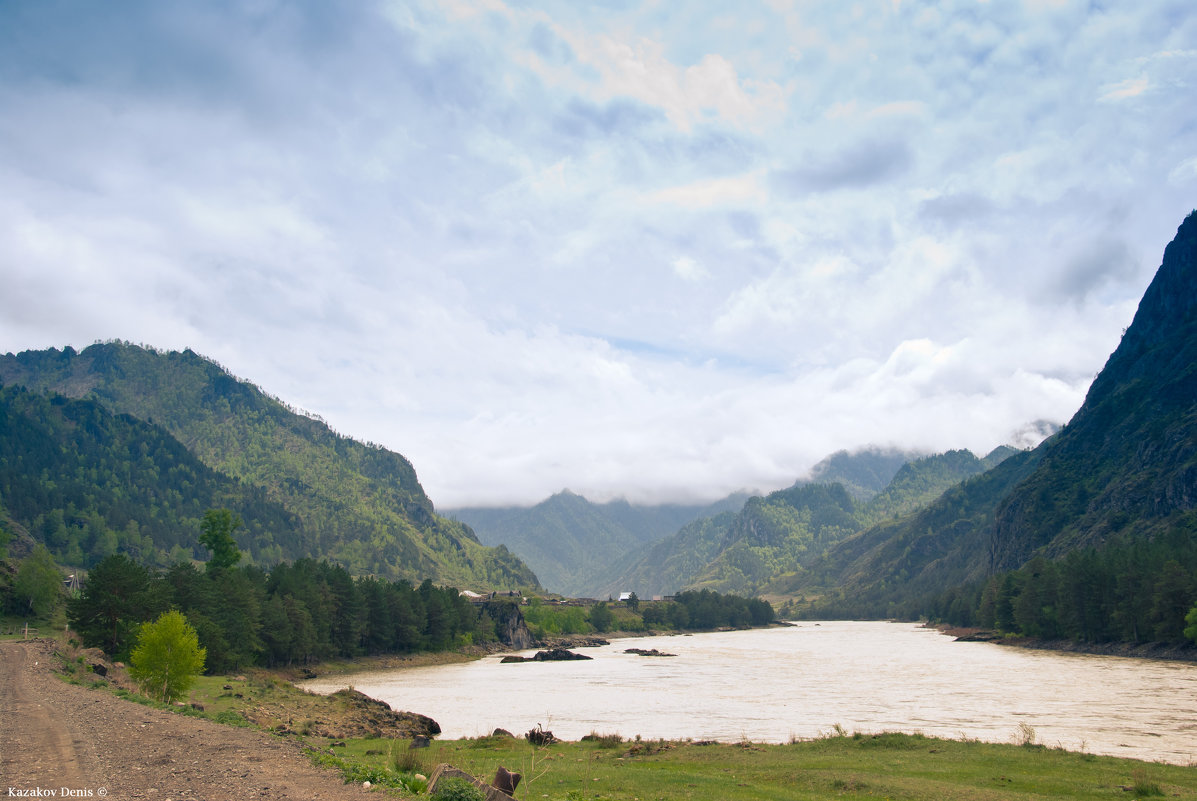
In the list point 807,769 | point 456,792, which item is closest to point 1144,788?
point 807,769

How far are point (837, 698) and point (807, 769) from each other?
46.5 m

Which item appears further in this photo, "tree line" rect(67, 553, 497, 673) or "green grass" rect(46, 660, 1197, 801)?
"tree line" rect(67, 553, 497, 673)

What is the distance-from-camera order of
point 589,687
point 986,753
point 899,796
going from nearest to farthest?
point 899,796 < point 986,753 < point 589,687

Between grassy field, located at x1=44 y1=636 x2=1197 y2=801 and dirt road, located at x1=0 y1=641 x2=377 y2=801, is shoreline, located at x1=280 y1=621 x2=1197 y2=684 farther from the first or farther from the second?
dirt road, located at x1=0 y1=641 x2=377 y2=801

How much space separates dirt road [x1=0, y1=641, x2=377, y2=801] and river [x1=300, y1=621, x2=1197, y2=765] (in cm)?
2786

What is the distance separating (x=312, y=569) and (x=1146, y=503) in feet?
674

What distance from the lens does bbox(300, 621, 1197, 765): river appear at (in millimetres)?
54375

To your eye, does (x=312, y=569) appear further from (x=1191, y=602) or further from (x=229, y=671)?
(x=1191, y=602)

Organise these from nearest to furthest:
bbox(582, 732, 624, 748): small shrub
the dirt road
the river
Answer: the dirt road
bbox(582, 732, 624, 748): small shrub
the river

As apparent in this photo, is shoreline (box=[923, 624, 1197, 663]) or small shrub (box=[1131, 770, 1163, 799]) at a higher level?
small shrub (box=[1131, 770, 1163, 799])

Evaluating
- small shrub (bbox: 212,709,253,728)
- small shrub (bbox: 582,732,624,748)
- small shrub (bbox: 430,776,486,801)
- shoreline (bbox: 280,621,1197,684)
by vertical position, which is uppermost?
small shrub (bbox: 430,776,486,801)

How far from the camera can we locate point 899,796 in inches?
1201

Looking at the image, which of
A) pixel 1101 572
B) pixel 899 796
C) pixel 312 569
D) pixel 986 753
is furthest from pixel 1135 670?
pixel 312 569

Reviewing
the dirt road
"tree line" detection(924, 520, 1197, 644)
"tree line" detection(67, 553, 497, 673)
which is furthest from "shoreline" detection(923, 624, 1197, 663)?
"tree line" detection(67, 553, 497, 673)
